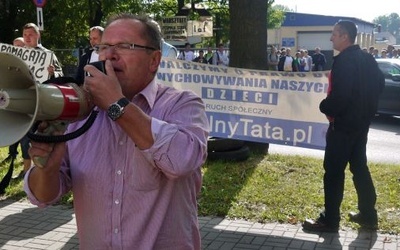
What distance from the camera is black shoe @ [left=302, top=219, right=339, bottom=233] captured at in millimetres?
5254

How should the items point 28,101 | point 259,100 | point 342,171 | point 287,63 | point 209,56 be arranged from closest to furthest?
point 28,101 → point 342,171 → point 259,100 → point 209,56 → point 287,63

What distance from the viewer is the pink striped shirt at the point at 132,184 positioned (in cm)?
205

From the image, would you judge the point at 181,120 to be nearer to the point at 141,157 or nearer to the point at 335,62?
the point at 141,157

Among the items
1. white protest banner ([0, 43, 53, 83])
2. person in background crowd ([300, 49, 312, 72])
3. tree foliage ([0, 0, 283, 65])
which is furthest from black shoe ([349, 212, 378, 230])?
person in background crowd ([300, 49, 312, 72])

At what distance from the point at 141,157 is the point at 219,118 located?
574cm

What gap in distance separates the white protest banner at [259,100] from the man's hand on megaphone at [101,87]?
531 centimetres

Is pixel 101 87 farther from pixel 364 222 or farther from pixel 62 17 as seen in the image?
pixel 62 17

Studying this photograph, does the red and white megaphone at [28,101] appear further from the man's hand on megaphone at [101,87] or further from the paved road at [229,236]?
the paved road at [229,236]

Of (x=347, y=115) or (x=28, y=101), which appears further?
(x=347, y=115)

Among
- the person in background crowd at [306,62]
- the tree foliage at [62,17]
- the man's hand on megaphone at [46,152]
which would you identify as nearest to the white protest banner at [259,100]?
the man's hand on megaphone at [46,152]

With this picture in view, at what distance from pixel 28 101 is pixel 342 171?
394cm

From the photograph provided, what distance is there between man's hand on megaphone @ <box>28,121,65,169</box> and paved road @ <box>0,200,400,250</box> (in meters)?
3.20

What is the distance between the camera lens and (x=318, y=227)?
5277mm

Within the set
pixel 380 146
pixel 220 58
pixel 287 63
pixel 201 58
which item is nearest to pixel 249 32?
pixel 380 146
